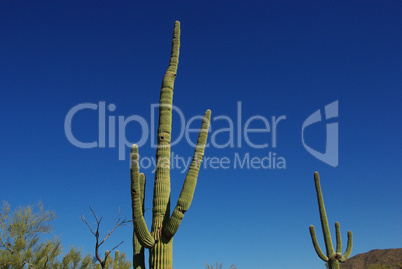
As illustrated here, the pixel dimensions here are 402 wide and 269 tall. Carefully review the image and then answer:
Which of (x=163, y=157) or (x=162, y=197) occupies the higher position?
(x=163, y=157)

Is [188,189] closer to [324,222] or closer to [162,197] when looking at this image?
[162,197]

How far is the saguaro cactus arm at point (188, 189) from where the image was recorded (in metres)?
6.97

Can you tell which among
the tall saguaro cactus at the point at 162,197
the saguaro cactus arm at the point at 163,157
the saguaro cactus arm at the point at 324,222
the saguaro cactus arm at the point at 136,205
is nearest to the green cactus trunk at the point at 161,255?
the tall saguaro cactus at the point at 162,197

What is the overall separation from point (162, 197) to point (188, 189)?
650 mm

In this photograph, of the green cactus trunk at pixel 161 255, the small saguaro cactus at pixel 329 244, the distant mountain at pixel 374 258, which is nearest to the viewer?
the green cactus trunk at pixel 161 255

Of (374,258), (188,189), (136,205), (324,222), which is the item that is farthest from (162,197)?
(374,258)

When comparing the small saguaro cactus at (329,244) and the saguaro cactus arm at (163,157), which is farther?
the small saguaro cactus at (329,244)

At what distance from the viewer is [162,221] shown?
7.25 metres

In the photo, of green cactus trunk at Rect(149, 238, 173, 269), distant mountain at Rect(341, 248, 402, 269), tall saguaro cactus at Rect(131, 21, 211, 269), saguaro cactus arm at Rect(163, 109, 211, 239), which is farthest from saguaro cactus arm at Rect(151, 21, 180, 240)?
distant mountain at Rect(341, 248, 402, 269)

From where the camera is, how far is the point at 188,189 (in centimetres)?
719

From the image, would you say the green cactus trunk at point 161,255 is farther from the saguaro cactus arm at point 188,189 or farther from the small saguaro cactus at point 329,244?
the small saguaro cactus at point 329,244

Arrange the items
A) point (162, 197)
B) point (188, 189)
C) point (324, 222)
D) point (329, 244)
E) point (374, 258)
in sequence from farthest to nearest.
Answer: point (374, 258) < point (324, 222) < point (329, 244) < point (162, 197) < point (188, 189)

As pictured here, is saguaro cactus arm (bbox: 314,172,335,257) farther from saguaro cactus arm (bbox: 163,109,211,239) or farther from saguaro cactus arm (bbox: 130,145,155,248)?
saguaro cactus arm (bbox: 130,145,155,248)

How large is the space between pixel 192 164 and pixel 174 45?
3.57 m
